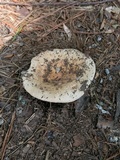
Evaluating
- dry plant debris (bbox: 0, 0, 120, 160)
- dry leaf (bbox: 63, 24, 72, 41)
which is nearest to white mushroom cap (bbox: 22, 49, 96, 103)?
dry plant debris (bbox: 0, 0, 120, 160)

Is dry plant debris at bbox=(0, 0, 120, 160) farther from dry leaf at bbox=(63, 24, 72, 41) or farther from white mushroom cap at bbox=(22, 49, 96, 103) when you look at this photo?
white mushroom cap at bbox=(22, 49, 96, 103)

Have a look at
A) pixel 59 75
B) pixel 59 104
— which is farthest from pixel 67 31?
pixel 59 104

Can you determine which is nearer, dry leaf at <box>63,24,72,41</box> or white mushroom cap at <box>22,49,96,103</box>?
white mushroom cap at <box>22,49,96,103</box>

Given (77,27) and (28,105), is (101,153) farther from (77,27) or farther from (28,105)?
(77,27)

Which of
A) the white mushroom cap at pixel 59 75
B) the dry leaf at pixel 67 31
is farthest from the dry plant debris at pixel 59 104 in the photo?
the white mushroom cap at pixel 59 75

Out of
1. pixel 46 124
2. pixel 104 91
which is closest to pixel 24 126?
pixel 46 124

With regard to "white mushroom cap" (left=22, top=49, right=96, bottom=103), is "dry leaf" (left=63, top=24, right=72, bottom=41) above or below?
above
